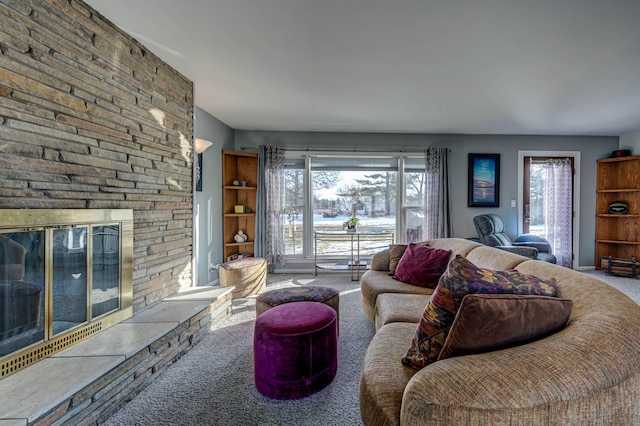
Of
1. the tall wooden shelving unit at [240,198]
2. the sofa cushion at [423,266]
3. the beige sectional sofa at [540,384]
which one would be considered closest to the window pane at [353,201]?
the tall wooden shelving unit at [240,198]

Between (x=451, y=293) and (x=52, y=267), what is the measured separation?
6.61 feet

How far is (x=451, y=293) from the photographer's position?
1.17 metres

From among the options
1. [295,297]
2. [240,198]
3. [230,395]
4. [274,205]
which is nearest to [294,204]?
[274,205]

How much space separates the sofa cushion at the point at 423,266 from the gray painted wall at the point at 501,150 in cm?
262

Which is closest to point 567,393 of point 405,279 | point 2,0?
point 405,279

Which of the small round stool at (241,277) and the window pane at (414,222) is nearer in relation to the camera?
the small round stool at (241,277)

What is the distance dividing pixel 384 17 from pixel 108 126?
198cm

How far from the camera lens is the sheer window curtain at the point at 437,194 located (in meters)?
4.77

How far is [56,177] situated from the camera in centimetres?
162

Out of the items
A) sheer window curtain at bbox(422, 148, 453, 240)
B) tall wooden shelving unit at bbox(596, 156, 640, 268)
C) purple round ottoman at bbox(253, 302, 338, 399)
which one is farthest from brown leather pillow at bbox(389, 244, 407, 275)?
tall wooden shelving unit at bbox(596, 156, 640, 268)

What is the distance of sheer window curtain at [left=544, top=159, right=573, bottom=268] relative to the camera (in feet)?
16.3

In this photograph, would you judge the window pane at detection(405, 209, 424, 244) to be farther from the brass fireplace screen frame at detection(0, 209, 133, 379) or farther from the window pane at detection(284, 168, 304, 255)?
the brass fireplace screen frame at detection(0, 209, 133, 379)

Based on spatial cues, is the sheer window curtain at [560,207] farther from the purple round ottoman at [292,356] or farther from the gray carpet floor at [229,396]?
the purple round ottoman at [292,356]

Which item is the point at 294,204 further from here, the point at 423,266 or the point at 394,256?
the point at 423,266
